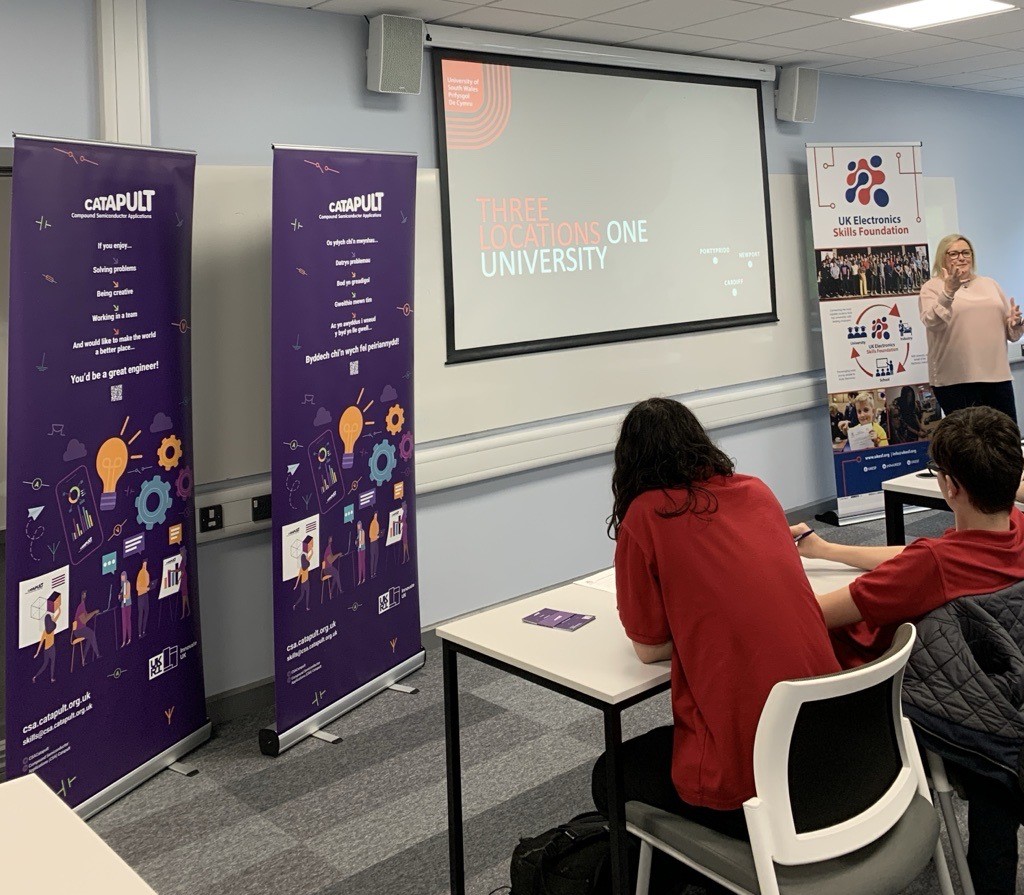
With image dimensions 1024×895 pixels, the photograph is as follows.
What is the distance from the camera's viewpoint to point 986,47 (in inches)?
224

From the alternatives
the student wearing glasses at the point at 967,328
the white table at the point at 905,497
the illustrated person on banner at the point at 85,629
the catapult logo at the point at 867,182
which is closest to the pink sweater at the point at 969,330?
the student wearing glasses at the point at 967,328

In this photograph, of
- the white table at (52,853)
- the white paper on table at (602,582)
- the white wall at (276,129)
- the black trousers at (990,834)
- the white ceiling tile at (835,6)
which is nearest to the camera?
the white table at (52,853)

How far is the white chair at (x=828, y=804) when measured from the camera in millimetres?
1729

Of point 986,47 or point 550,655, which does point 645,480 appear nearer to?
→ point 550,655

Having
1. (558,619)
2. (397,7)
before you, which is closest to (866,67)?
(397,7)

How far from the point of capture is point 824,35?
5.01 metres

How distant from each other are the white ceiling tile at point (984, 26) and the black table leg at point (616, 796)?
4.41 m

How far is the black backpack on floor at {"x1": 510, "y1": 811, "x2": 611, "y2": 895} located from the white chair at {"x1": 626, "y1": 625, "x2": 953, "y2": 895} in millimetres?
268

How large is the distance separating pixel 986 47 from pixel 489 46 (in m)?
3.04

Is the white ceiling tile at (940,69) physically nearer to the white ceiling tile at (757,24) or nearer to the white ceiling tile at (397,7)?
the white ceiling tile at (757,24)

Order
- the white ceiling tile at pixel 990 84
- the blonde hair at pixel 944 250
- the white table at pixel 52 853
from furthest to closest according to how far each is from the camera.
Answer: the white ceiling tile at pixel 990 84, the blonde hair at pixel 944 250, the white table at pixel 52 853

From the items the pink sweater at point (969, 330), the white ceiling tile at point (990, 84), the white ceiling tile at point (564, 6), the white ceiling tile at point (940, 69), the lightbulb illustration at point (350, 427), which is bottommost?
the lightbulb illustration at point (350, 427)

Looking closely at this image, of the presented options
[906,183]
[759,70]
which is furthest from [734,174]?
[906,183]

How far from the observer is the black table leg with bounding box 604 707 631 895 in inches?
76.9
